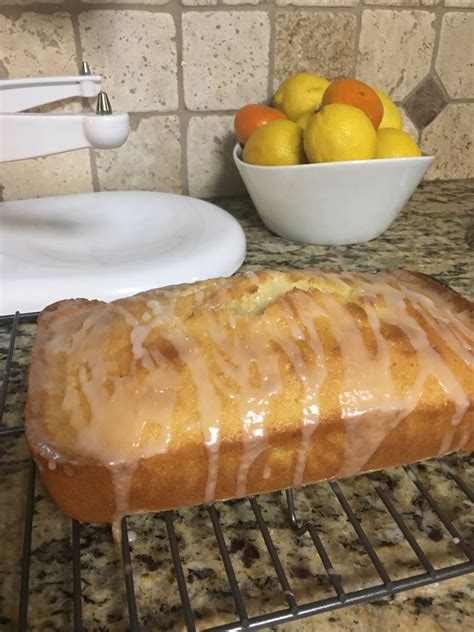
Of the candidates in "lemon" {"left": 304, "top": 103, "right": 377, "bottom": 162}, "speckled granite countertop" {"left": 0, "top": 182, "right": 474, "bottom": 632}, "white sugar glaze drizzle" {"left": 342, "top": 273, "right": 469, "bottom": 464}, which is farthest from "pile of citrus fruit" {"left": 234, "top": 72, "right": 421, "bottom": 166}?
"speckled granite countertop" {"left": 0, "top": 182, "right": 474, "bottom": 632}

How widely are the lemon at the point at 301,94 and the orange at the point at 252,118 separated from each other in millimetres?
24

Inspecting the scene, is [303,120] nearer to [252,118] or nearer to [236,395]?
[252,118]

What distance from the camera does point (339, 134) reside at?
924mm

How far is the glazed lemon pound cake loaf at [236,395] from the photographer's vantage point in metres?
0.48

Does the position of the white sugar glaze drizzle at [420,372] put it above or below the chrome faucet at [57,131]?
below

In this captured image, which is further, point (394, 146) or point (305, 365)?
point (394, 146)

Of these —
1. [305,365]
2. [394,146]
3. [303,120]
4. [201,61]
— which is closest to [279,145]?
[303,120]

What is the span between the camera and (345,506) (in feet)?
1.65

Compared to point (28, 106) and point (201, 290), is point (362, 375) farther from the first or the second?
point (28, 106)

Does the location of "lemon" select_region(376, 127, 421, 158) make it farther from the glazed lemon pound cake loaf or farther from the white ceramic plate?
the glazed lemon pound cake loaf

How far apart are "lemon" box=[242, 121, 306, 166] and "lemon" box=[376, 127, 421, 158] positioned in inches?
5.2

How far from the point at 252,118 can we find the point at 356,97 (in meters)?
0.20

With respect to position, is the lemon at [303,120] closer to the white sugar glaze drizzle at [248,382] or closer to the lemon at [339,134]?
the lemon at [339,134]

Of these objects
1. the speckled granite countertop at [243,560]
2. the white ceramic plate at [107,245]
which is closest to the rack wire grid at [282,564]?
the speckled granite countertop at [243,560]
